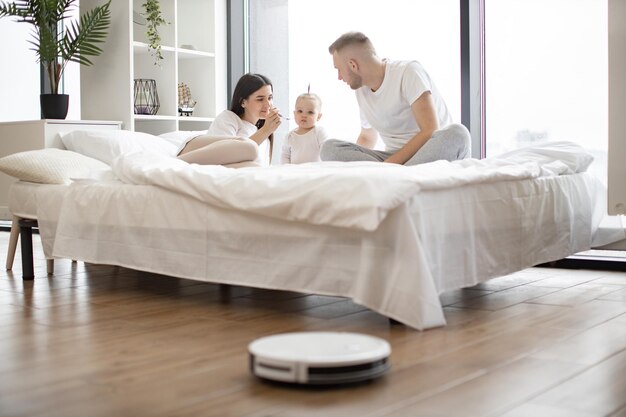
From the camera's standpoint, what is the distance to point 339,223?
2.01 m

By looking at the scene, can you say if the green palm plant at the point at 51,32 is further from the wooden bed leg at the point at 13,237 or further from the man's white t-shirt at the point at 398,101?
the man's white t-shirt at the point at 398,101

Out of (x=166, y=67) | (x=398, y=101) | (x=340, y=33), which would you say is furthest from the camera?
(x=166, y=67)

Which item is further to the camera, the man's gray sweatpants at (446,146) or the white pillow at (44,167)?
the white pillow at (44,167)

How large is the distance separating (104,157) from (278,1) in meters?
1.63

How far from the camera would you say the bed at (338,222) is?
2.01 m

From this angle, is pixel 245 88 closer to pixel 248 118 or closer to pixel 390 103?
pixel 248 118

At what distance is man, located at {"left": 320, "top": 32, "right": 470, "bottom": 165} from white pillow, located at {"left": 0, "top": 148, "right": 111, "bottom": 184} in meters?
0.92

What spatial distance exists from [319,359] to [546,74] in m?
2.57

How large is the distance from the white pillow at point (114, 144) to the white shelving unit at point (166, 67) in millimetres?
610

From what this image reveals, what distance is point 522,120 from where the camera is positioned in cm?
380

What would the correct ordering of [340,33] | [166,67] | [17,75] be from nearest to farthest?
[340,33], [166,67], [17,75]

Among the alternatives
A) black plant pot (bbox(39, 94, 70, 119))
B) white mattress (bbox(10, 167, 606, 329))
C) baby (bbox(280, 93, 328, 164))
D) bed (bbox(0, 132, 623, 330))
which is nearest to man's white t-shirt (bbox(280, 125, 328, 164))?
baby (bbox(280, 93, 328, 164))

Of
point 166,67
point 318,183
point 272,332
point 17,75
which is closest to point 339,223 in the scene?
point 318,183

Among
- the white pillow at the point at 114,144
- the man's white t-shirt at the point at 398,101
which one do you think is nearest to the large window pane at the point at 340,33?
the man's white t-shirt at the point at 398,101
